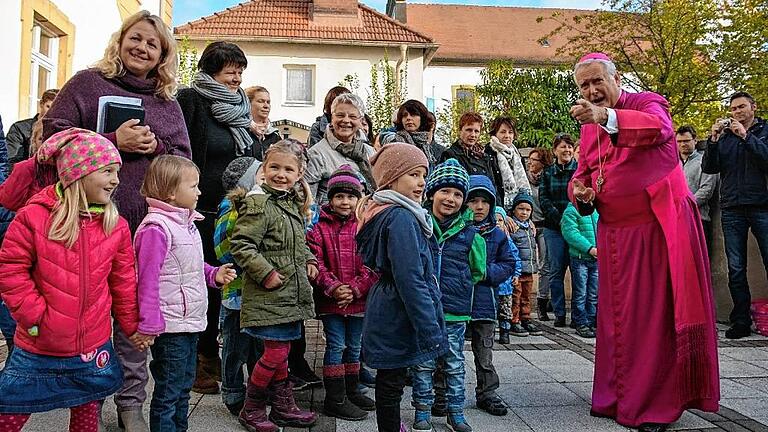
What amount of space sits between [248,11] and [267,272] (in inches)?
1115

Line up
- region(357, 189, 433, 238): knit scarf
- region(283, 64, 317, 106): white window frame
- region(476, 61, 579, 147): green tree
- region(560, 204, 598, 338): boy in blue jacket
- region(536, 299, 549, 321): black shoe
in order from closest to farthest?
1. region(357, 189, 433, 238): knit scarf
2. region(560, 204, 598, 338): boy in blue jacket
3. region(536, 299, 549, 321): black shoe
4. region(476, 61, 579, 147): green tree
5. region(283, 64, 317, 106): white window frame

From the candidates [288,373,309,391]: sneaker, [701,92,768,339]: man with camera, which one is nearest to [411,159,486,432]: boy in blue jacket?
[288,373,309,391]: sneaker

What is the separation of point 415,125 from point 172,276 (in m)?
3.34

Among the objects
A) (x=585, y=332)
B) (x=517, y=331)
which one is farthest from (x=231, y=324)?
(x=585, y=332)

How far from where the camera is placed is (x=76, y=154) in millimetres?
3074

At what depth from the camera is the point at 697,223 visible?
4406mm

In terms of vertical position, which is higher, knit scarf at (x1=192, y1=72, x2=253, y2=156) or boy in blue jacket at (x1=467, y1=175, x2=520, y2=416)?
knit scarf at (x1=192, y1=72, x2=253, y2=156)

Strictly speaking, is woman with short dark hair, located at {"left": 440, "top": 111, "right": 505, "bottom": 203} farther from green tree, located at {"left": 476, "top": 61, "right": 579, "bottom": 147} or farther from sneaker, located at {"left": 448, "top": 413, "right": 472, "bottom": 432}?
green tree, located at {"left": 476, "top": 61, "right": 579, "bottom": 147}

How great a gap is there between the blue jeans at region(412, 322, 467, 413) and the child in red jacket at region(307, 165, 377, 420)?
562mm

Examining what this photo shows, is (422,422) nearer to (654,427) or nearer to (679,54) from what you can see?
(654,427)

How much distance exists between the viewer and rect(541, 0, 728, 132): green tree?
21.1m

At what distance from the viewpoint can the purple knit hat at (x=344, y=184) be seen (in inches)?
181

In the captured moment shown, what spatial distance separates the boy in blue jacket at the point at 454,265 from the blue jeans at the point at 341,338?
0.59 m

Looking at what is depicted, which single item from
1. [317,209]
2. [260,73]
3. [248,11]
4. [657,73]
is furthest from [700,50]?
[317,209]
